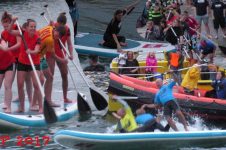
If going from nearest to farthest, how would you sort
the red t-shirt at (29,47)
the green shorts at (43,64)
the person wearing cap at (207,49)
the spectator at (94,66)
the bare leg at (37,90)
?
the red t-shirt at (29,47), the bare leg at (37,90), the green shorts at (43,64), the person wearing cap at (207,49), the spectator at (94,66)

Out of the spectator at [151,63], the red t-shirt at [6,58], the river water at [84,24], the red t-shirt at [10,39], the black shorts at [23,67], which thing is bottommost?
the river water at [84,24]

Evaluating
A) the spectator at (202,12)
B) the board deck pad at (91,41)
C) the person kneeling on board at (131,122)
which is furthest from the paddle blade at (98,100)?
the spectator at (202,12)

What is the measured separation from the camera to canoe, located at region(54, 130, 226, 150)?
14.4 meters

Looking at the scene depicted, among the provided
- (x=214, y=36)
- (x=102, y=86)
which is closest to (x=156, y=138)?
(x=102, y=86)

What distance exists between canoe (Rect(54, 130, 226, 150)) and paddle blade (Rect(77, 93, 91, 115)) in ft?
8.71

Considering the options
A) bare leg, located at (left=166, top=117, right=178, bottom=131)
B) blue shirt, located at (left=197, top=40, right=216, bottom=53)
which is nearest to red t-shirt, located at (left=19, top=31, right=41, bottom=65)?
bare leg, located at (left=166, top=117, right=178, bottom=131)

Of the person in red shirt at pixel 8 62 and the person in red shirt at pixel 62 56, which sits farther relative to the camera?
the person in red shirt at pixel 62 56

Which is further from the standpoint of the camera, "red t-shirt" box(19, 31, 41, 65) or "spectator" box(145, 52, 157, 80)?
"spectator" box(145, 52, 157, 80)

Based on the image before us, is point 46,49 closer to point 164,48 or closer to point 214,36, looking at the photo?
point 164,48

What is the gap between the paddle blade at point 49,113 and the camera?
1555 cm

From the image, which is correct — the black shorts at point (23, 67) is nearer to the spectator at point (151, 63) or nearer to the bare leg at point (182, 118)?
the bare leg at point (182, 118)

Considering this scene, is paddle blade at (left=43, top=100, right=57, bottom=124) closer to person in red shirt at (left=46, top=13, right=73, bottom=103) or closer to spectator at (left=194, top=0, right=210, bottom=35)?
person in red shirt at (left=46, top=13, right=73, bottom=103)

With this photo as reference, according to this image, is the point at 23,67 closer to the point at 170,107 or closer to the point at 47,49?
the point at 47,49

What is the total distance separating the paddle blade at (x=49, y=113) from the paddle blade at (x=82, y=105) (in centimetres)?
163
